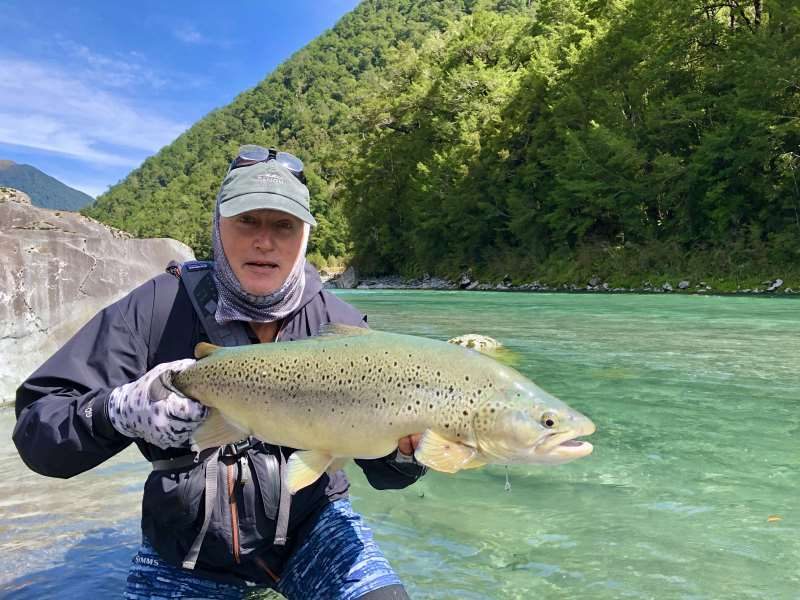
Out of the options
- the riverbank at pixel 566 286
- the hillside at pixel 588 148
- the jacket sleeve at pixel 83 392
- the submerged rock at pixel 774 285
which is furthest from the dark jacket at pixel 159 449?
the hillside at pixel 588 148

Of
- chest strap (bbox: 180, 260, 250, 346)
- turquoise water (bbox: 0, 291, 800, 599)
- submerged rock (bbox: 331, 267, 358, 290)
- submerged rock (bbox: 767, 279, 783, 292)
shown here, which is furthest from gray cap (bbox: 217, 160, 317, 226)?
submerged rock (bbox: 331, 267, 358, 290)

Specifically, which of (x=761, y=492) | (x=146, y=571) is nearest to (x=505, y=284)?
(x=761, y=492)

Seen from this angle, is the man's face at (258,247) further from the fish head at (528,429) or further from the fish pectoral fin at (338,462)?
the fish head at (528,429)

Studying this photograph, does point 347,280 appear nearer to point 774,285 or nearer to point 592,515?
point 774,285

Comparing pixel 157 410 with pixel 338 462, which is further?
pixel 338 462

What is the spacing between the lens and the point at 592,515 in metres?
4.17

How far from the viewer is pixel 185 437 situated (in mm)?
2182

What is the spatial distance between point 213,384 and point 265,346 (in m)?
0.23

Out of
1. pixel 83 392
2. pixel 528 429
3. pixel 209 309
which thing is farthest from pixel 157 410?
pixel 528 429

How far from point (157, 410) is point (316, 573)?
952 millimetres

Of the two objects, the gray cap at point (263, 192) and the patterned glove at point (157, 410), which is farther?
the gray cap at point (263, 192)

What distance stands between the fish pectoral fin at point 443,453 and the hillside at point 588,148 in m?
27.7

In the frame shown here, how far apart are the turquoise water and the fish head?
1.40 metres

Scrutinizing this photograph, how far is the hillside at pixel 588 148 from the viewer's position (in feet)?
88.6
